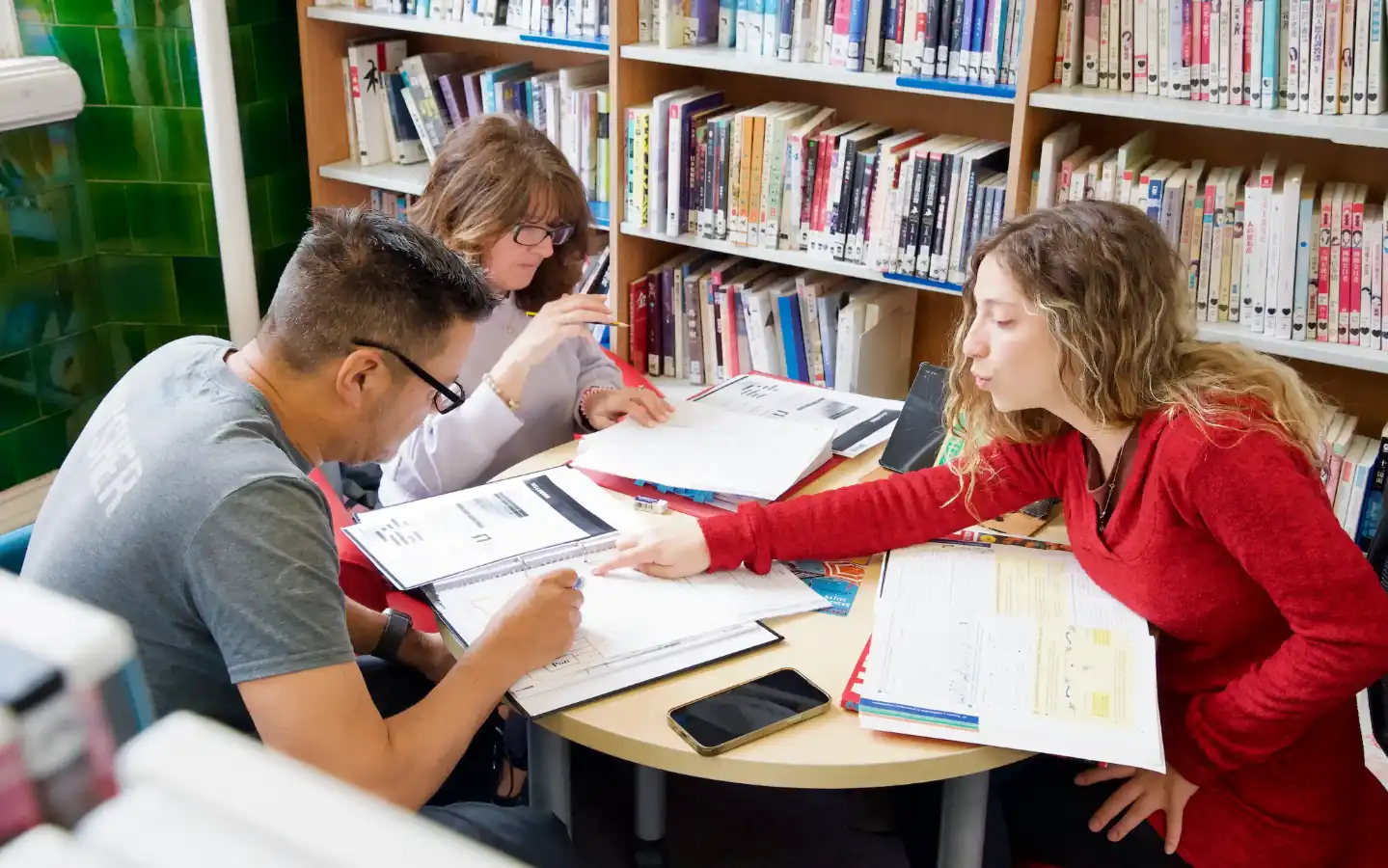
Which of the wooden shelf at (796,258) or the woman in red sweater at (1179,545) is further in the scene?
the wooden shelf at (796,258)

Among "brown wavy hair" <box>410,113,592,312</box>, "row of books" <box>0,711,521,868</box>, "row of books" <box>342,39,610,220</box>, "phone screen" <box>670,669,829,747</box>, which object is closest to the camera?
"row of books" <box>0,711,521,868</box>

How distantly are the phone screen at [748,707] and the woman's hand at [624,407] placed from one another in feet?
2.21

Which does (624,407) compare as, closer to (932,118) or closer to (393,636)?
(393,636)

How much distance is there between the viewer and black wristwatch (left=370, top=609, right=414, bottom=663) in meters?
1.56

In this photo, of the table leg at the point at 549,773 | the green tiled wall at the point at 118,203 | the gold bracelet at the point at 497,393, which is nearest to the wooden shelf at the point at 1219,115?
the gold bracelet at the point at 497,393

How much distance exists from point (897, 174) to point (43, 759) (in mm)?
2387

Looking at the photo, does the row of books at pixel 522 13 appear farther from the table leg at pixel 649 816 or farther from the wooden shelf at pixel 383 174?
the table leg at pixel 649 816

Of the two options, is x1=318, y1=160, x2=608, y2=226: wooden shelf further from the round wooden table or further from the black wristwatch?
the round wooden table

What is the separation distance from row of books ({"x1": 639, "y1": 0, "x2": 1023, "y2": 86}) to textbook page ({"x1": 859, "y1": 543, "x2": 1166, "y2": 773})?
1.21 meters

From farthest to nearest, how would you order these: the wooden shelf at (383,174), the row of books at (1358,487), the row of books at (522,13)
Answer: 1. the wooden shelf at (383,174)
2. the row of books at (522,13)
3. the row of books at (1358,487)

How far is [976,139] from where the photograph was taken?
2.56 m

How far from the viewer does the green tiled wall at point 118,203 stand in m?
2.89

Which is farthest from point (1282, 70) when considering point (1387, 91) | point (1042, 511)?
point (1042, 511)

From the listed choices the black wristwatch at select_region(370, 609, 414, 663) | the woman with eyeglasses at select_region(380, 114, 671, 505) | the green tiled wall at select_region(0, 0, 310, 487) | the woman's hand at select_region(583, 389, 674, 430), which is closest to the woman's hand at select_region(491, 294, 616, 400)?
the woman with eyeglasses at select_region(380, 114, 671, 505)
